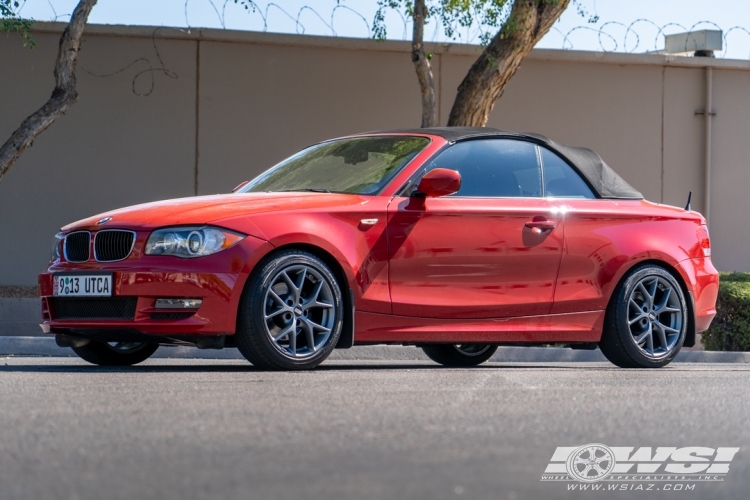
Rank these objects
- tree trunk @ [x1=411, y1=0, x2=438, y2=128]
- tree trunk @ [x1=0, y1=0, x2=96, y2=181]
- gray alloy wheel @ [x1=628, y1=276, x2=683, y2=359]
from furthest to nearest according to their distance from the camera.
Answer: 1. tree trunk @ [x1=411, y1=0, x2=438, y2=128]
2. tree trunk @ [x1=0, y1=0, x2=96, y2=181]
3. gray alloy wheel @ [x1=628, y1=276, x2=683, y2=359]

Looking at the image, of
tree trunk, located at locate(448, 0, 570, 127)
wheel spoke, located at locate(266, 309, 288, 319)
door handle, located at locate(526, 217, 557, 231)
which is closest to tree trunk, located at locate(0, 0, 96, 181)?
tree trunk, located at locate(448, 0, 570, 127)

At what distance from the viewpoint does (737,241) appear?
18359 mm

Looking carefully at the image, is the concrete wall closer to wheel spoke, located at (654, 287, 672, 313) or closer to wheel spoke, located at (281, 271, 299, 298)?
wheel spoke, located at (654, 287, 672, 313)

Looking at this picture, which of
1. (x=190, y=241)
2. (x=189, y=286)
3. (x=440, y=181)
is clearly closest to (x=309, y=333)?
(x=189, y=286)

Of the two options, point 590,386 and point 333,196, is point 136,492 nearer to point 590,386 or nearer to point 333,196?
point 590,386

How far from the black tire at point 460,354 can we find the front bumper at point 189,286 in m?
2.76

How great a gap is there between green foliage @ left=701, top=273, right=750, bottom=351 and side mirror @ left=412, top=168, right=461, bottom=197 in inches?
209

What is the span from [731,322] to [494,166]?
189 inches

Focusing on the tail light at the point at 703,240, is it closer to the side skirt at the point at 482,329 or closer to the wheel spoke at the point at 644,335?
the wheel spoke at the point at 644,335

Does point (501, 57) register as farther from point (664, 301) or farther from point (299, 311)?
point (299, 311)

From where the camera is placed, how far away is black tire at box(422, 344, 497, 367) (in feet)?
31.3

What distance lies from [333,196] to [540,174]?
5.31 feet

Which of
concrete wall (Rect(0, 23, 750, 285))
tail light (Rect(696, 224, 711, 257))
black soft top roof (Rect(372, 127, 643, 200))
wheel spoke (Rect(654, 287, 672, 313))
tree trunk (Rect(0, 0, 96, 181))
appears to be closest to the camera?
black soft top roof (Rect(372, 127, 643, 200))

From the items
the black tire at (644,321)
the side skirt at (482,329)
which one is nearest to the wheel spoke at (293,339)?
the side skirt at (482,329)
